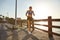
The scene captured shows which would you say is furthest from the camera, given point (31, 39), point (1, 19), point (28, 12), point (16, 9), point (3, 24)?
point (3, 24)

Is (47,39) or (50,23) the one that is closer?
(47,39)

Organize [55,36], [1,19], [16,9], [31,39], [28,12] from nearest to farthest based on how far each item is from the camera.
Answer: [31,39], [55,36], [28,12], [16,9], [1,19]

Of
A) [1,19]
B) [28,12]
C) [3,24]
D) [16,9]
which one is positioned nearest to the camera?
[28,12]

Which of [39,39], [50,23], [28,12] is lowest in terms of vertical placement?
[39,39]

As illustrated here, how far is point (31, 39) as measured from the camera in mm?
6086

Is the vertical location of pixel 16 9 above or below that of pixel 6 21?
above

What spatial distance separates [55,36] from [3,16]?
23.7ft

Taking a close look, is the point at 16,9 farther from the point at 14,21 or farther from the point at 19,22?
the point at 19,22

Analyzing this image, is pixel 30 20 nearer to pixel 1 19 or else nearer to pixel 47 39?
pixel 47 39

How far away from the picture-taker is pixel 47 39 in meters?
6.19

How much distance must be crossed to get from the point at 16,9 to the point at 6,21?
2340 millimetres

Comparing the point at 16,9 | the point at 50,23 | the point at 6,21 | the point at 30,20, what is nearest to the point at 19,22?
the point at 6,21

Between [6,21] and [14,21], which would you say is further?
[6,21]

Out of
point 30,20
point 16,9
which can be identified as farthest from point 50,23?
point 16,9
